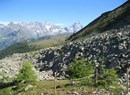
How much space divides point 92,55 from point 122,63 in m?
14.9

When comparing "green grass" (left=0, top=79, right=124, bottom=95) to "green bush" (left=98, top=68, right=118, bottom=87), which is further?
"green bush" (left=98, top=68, right=118, bottom=87)

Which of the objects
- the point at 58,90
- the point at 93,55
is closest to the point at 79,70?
the point at 58,90

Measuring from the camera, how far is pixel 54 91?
1597 inches

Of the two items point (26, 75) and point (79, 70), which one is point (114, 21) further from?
point (79, 70)

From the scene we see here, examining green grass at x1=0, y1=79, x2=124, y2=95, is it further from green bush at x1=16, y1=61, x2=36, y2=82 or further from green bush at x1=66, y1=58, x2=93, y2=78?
green bush at x1=16, y1=61, x2=36, y2=82

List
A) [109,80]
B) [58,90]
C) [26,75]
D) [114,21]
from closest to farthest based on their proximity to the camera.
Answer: [109,80]
[58,90]
[26,75]
[114,21]

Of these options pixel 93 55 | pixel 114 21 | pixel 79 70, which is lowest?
pixel 79 70

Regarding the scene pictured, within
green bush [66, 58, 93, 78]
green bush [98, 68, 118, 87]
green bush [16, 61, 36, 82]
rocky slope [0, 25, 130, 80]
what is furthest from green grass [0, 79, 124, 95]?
rocky slope [0, 25, 130, 80]

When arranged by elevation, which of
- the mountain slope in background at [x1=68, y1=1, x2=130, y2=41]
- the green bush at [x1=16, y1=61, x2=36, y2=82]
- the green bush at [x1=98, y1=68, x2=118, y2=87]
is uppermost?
the mountain slope in background at [x1=68, y1=1, x2=130, y2=41]

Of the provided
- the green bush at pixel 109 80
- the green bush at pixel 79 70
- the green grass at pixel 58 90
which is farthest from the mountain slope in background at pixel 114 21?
the green bush at pixel 109 80

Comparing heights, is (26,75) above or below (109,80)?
above

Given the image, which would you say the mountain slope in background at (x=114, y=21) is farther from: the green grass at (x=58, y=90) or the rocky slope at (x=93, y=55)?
the green grass at (x=58, y=90)

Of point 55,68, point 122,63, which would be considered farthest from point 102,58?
point 55,68

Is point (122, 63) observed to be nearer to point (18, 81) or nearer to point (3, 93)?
point (18, 81)
